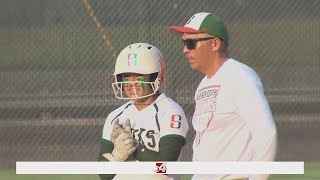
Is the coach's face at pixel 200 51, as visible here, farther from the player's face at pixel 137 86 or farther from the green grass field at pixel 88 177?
the green grass field at pixel 88 177

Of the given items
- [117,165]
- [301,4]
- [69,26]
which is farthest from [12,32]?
[117,165]

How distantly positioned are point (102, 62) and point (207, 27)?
6695 mm

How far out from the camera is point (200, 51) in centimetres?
420

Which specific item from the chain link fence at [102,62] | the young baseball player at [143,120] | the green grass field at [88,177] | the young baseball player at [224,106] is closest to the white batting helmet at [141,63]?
the young baseball player at [143,120]

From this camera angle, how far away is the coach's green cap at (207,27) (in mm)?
4204

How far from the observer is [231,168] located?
399cm

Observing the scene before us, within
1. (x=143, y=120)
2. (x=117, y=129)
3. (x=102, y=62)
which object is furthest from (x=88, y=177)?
(x=117, y=129)

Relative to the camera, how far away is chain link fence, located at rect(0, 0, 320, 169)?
10.8 m

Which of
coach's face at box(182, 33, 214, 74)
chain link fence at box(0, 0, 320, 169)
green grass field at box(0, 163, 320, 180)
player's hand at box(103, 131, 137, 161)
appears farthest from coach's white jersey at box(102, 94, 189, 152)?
chain link fence at box(0, 0, 320, 169)

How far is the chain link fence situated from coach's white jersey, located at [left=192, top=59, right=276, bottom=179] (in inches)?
255

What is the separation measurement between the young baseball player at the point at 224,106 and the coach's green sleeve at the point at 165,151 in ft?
0.33

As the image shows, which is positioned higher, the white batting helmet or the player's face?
the white batting helmet

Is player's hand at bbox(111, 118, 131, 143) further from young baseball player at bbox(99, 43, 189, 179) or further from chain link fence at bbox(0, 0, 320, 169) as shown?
chain link fence at bbox(0, 0, 320, 169)

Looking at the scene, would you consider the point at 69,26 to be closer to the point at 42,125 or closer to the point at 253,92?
the point at 42,125
